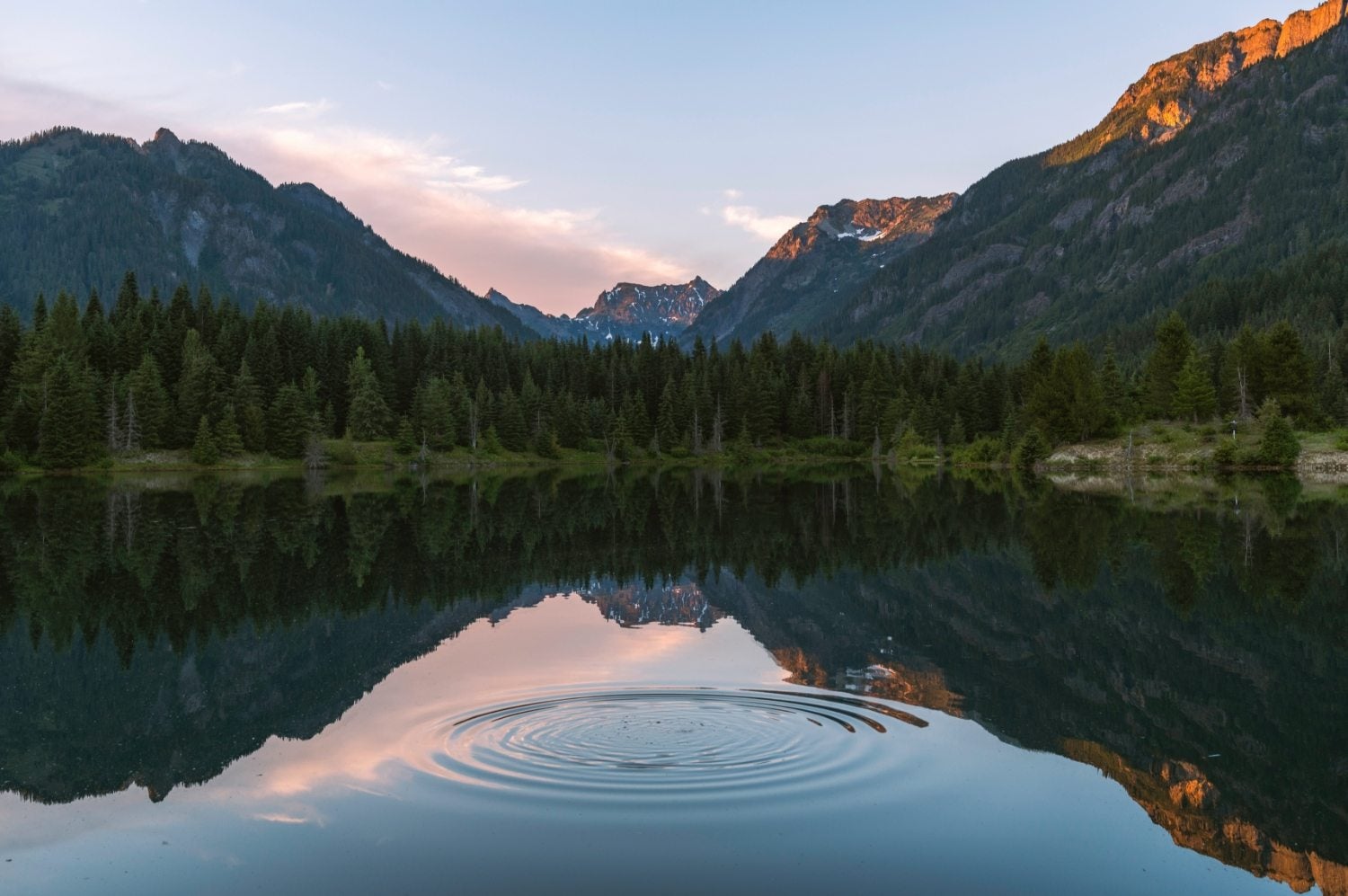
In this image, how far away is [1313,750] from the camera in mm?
14547

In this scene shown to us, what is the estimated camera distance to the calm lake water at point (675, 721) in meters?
10.9

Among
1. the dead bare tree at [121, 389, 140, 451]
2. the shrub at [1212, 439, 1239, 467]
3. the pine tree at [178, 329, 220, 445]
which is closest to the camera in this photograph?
the shrub at [1212, 439, 1239, 467]

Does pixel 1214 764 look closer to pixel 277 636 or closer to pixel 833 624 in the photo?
pixel 833 624

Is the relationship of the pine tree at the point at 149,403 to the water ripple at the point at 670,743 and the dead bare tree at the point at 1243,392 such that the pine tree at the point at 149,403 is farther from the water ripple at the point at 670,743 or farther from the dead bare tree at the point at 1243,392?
the dead bare tree at the point at 1243,392

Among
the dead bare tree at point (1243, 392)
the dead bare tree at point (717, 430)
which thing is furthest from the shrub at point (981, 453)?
the dead bare tree at point (717, 430)

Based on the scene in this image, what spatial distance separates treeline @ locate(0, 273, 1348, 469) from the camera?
377 ft

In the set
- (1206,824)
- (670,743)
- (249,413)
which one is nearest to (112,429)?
(249,413)

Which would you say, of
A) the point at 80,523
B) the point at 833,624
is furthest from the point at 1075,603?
the point at 80,523

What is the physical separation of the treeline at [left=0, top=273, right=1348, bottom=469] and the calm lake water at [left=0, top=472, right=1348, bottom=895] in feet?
291

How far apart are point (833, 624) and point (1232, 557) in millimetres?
17873

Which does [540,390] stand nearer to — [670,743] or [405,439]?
[405,439]

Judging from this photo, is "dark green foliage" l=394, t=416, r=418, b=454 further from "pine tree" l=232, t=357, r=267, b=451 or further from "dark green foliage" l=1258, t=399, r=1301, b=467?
"dark green foliage" l=1258, t=399, r=1301, b=467

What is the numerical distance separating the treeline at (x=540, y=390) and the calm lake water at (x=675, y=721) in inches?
3490

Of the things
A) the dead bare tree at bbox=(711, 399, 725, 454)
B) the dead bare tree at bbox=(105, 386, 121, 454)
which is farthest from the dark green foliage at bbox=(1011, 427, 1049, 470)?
the dead bare tree at bbox=(105, 386, 121, 454)
